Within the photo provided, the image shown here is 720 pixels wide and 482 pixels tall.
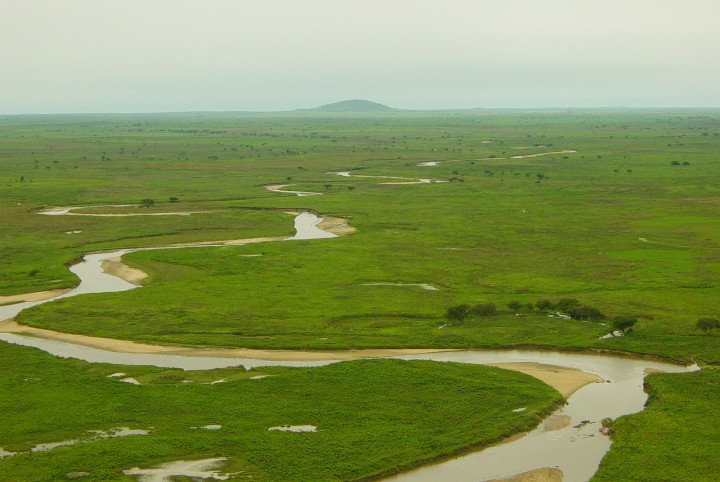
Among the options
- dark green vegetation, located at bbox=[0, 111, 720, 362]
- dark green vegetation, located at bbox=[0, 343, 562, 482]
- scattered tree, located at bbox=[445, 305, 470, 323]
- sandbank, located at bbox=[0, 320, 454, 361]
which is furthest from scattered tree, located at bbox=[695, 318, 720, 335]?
sandbank, located at bbox=[0, 320, 454, 361]

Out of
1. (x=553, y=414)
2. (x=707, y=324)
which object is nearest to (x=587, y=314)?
(x=707, y=324)

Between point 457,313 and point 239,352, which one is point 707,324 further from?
point 239,352

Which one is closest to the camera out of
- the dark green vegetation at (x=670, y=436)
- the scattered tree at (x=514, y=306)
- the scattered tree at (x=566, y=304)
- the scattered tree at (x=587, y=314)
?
the dark green vegetation at (x=670, y=436)

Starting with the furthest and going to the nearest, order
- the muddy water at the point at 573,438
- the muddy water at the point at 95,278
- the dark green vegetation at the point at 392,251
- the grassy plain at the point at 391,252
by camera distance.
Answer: the muddy water at the point at 95,278 → the dark green vegetation at the point at 392,251 → the grassy plain at the point at 391,252 → the muddy water at the point at 573,438

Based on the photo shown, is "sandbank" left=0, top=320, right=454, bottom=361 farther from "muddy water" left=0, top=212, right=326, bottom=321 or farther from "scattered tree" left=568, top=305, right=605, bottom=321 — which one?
"scattered tree" left=568, top=305, right=605, bottom=321

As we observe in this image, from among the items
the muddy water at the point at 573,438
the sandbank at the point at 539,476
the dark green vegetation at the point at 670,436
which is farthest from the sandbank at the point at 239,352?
the sandbank at the point at 539,476

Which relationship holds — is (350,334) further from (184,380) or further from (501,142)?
(501,142)

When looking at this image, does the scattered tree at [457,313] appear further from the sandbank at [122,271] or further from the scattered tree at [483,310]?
the sandbank at [122,271]
